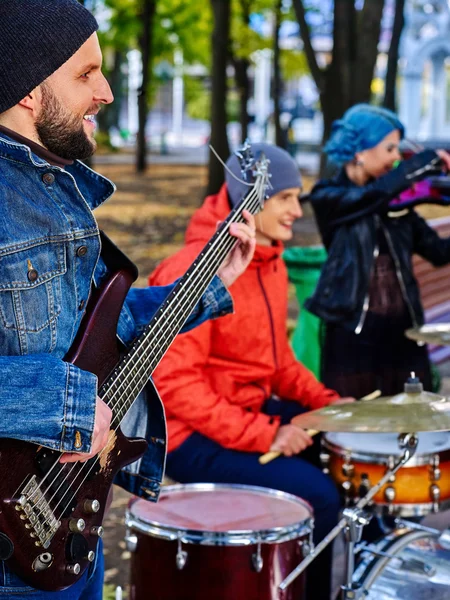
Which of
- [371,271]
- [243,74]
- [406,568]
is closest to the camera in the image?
[406,568]

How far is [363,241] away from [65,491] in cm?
294

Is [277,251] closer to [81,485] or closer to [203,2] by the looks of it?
[81,485]

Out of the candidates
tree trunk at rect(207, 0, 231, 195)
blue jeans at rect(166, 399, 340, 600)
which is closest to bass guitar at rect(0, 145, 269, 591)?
blue jeans at rect(166, 399, 340, 600)

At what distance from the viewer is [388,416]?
121 inches

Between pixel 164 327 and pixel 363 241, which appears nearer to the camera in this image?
pixel 164 327

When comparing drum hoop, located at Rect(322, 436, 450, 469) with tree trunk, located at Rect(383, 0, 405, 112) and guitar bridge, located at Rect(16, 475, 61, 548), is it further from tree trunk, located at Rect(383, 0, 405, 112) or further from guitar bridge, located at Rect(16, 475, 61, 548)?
tree trunk, located at Rect(383, 0, 405, 112)

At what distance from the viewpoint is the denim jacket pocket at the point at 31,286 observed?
2.14 m

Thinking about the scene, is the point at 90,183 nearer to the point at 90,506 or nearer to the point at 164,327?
the point at 164,327

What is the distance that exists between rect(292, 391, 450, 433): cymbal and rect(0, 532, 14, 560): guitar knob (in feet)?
3.81

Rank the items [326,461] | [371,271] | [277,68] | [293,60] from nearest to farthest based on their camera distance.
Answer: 1. [326,461]
2. [371,271]
3. [277,68]
4. [293,60]

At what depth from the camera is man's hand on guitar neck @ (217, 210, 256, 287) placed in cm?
290

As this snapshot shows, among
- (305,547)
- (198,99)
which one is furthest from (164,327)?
(198,99)

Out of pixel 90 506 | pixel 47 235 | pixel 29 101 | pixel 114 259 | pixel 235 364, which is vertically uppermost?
pixel 29 101

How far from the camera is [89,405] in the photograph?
2.17m
